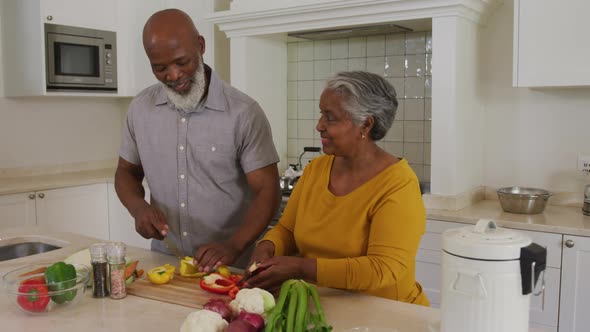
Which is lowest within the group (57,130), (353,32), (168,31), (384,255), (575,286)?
(575,286)

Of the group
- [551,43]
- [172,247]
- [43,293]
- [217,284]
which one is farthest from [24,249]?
[551,43]

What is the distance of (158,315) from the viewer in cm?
143

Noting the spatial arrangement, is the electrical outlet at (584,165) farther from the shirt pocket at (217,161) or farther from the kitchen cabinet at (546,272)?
the shirt pocket at (217,161)

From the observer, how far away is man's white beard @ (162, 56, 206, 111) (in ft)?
6.38

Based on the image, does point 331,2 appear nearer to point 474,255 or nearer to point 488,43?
point 488,43

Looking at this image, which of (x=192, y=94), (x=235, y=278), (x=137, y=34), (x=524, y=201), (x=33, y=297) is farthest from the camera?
(x=137, y=34)

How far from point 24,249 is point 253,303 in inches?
48.6

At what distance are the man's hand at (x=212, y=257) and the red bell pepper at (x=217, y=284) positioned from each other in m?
0.08

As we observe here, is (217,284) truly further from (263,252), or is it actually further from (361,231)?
(361,231)

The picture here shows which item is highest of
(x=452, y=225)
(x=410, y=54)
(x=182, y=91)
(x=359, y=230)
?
(x=410, y=54)

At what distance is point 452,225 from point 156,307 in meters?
1.76

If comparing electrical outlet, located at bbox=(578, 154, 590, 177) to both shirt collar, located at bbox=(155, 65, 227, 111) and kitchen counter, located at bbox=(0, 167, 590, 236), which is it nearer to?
kitchen counter, located at bbox=(0, 167, 590, 236)

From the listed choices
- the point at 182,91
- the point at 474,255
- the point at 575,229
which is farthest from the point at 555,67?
the point at 474,255

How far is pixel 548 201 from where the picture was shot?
3.20 m
